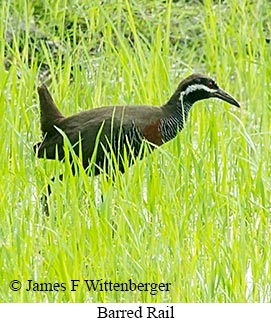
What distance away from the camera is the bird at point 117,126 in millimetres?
5969

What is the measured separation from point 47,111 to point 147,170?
1.73 ft

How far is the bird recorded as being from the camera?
5969 millimetres

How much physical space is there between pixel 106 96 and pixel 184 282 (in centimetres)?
195

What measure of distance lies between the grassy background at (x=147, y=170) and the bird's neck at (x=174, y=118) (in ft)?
0.25

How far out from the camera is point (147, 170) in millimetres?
5938

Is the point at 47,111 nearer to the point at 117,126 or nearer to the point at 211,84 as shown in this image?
the point at 117,126

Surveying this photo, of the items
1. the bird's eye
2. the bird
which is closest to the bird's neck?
the bird

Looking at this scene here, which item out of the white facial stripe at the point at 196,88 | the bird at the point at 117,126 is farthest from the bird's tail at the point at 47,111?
the white facial stripe at the point at 196,88

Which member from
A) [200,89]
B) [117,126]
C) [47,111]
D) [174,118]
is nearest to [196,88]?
[200,89]

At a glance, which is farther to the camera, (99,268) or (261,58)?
(261,58)
